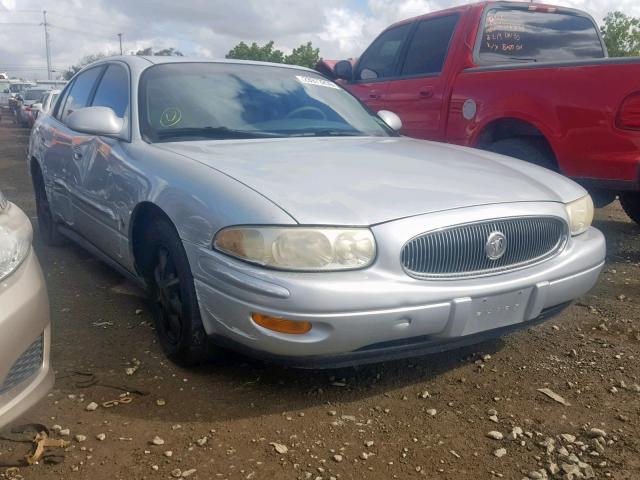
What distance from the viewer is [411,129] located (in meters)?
5.93

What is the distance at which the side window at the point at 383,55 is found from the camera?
6.31m

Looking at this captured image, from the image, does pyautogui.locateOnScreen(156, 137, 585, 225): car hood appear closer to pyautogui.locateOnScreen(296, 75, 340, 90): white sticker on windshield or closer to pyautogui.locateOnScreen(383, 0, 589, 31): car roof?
pyautogui.locateOnScreen(296, 75, 340, 90): white sticker on windshield

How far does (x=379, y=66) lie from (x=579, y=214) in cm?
376

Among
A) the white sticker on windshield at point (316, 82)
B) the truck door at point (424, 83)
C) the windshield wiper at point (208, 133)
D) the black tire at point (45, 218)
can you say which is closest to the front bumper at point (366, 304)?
the windshield wiper at point (208, 133)

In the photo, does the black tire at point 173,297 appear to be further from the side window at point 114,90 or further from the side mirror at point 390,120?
the side mirror at point 390,120

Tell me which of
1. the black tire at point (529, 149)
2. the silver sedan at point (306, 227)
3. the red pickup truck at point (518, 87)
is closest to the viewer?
A: the silver sedan at point (306, 227)

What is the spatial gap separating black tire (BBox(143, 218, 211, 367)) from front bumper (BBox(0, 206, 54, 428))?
65 cm

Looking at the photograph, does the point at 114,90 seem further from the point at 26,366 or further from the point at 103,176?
the point at 26,366

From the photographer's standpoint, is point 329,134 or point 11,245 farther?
point 329,134

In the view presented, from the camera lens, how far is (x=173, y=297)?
3027 millimetres

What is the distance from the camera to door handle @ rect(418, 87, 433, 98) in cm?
568

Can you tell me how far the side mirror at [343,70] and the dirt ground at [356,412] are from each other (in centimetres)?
365

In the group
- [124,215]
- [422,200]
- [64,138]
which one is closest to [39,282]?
[124,215]

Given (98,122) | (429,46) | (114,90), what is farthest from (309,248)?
(429,46)
